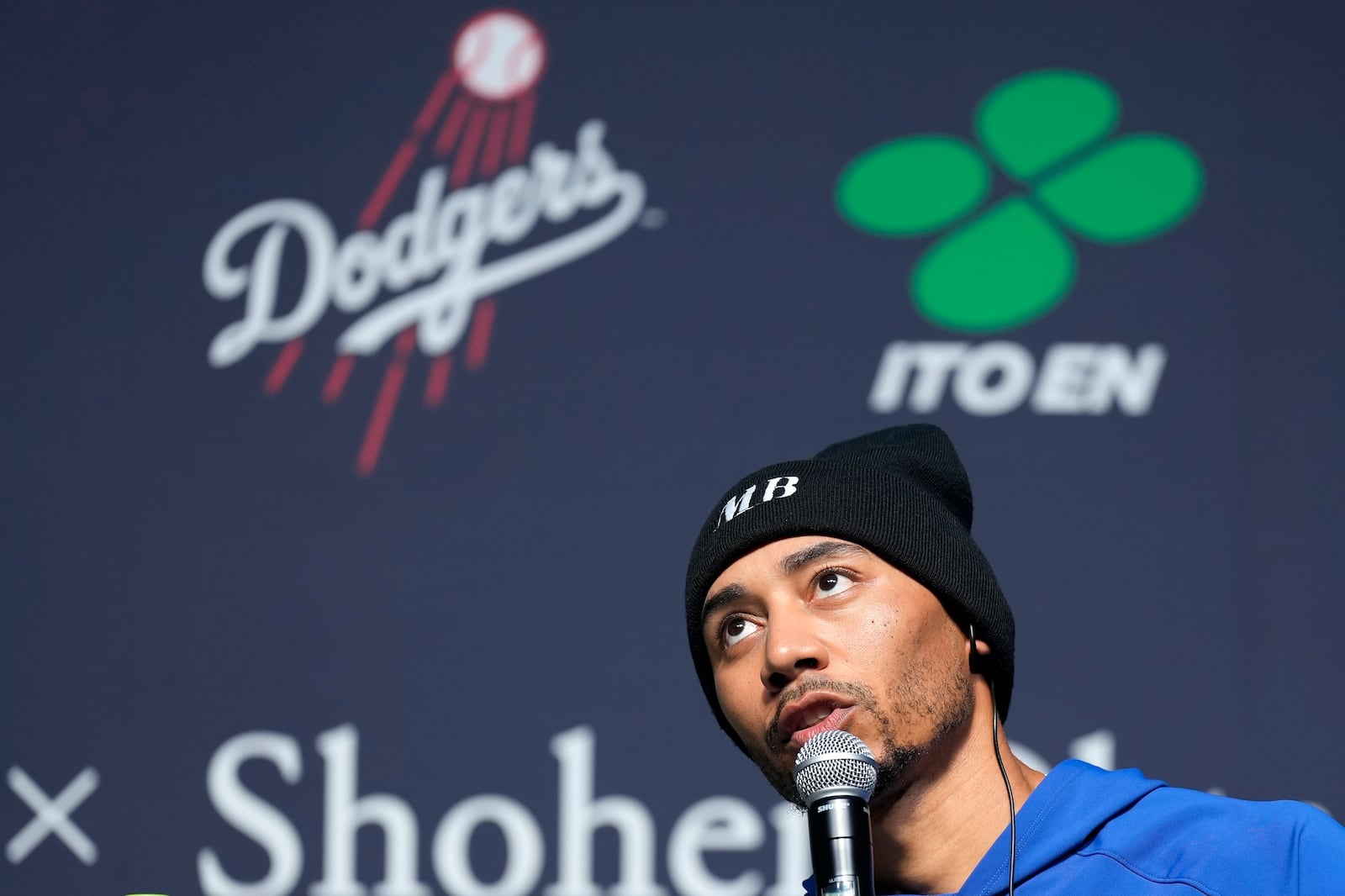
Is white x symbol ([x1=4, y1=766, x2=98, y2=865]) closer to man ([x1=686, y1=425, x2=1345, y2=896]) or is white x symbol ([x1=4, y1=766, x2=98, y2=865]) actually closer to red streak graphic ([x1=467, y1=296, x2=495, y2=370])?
red streak graphic ([x1=467, y1=296, x2=495, y2=370])

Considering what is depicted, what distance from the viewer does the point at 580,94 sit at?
8.55 feet

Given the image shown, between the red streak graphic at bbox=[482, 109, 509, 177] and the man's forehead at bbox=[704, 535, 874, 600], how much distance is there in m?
1.33

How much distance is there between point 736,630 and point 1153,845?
17.6 inches

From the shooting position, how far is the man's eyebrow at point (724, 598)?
146cm

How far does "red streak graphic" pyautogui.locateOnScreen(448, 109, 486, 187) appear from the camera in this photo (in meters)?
2.59

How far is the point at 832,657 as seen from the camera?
4.44ft

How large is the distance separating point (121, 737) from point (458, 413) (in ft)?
2.61

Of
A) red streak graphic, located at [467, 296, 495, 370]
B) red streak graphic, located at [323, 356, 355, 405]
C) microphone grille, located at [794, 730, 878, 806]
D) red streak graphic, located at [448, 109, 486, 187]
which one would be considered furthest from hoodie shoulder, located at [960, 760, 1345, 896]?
red streak graphic, located at [448, 109, 486, 187]

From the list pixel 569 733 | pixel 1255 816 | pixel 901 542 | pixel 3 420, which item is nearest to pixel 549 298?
pixel 569 733

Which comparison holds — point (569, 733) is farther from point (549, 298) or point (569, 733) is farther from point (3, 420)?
point (3, 420)

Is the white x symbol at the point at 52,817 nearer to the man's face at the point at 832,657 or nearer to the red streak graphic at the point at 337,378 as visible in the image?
the red streak graphic at the point at 337,378

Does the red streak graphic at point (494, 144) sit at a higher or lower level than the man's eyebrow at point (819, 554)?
higher

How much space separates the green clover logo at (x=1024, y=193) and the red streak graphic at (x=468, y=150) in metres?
0.67

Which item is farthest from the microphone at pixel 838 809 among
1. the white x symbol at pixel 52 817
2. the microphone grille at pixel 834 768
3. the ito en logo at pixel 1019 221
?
the white x symbol at pixel 52 817
